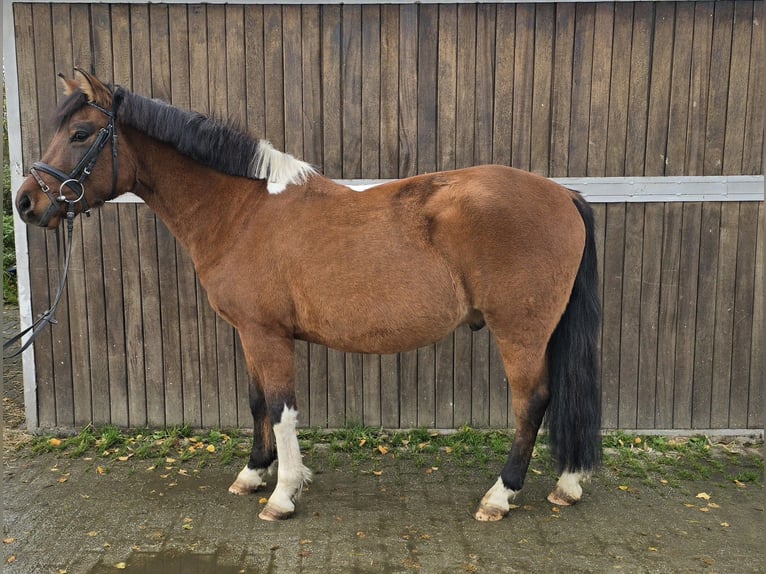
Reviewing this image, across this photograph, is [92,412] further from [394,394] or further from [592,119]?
[592,119]

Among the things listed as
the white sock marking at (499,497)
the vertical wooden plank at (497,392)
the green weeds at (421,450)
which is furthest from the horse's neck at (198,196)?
the vertical wooden plank at (497,392)

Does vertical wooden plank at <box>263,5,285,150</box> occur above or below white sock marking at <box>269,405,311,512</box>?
above

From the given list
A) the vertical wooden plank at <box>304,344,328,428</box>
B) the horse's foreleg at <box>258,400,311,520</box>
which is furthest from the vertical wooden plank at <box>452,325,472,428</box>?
the horse's foreleg at <box>258,400,311,520</box>

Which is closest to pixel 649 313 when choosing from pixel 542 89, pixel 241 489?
pixel 542 89

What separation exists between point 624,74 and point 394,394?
293 cm

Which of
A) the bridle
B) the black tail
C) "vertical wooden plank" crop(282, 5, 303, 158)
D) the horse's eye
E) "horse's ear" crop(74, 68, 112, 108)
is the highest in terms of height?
"vertical wooden plank" crop(282, 5, 303, 158)

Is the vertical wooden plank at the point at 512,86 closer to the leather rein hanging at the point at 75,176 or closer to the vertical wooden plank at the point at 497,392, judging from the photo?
the vertical wooden plank at the point at 497,392

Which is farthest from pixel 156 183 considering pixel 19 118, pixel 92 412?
pixel 92 412

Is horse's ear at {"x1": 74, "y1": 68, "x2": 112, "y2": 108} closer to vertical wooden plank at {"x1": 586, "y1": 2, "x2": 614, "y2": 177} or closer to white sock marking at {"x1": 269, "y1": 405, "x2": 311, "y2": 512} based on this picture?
white sock marking at {"x1": 269, "y1": 405, "x2": 311, "y2": 512}

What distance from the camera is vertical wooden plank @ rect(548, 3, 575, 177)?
4.07 meters

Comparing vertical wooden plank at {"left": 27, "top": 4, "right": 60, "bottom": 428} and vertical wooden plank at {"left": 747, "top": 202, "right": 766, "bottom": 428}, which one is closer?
vertical wooden plank at {"left": 27, "top": 4, "right": 60, "bottom": 428}

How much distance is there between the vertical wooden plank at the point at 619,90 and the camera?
4074 millimetres

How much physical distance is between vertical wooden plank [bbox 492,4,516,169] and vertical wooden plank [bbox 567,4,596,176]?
325 mm

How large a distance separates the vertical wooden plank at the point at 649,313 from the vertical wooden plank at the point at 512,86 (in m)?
1.09
